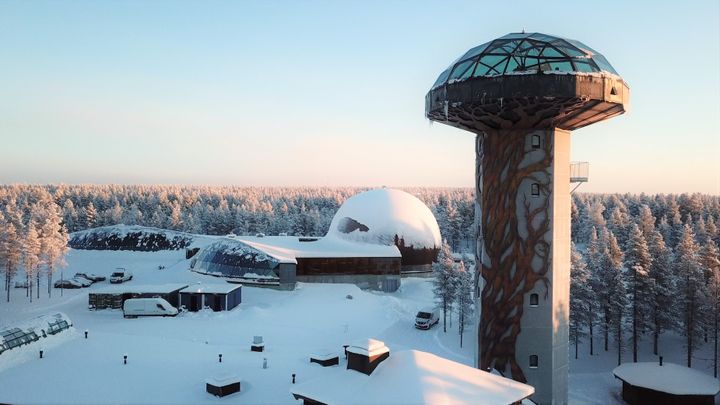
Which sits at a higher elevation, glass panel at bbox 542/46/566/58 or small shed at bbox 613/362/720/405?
glass panel at bbox 542/46/566/58

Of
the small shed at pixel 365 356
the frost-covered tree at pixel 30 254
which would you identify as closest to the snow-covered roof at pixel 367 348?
the small shed at pixel 365 356

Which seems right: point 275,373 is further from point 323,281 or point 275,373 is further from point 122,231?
point 122,231

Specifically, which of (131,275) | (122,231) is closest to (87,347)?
(131,275)

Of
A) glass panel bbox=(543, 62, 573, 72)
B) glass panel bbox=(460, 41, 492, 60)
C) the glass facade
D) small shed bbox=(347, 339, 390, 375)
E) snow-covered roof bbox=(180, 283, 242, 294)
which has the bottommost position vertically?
snow-covered roof bbox=(180, 283, 242, 294)

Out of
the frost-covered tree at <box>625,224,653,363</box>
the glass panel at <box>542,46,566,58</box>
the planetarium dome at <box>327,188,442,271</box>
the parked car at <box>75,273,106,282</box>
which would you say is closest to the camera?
the glass panel at <box>542,46,566,58</box>

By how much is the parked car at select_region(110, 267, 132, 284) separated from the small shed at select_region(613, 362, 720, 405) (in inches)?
2048

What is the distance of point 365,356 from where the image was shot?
17.6 metres

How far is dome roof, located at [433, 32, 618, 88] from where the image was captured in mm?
21094

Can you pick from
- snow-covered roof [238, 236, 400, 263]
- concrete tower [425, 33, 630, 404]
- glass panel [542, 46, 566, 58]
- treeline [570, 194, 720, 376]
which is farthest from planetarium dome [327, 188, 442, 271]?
glass panel [542, 46, 566, 58]

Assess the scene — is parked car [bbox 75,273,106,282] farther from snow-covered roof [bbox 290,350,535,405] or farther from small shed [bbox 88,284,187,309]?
snow-covered roof [bbox 290,350,535,405]

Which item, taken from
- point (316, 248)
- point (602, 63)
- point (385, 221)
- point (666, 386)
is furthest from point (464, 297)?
point (602, 63)

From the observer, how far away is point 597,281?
4250 centimetres

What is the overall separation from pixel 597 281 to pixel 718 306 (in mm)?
8350

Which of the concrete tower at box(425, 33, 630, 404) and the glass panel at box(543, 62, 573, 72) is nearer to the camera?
the glass panel at box(543, 62, 573, 72)
